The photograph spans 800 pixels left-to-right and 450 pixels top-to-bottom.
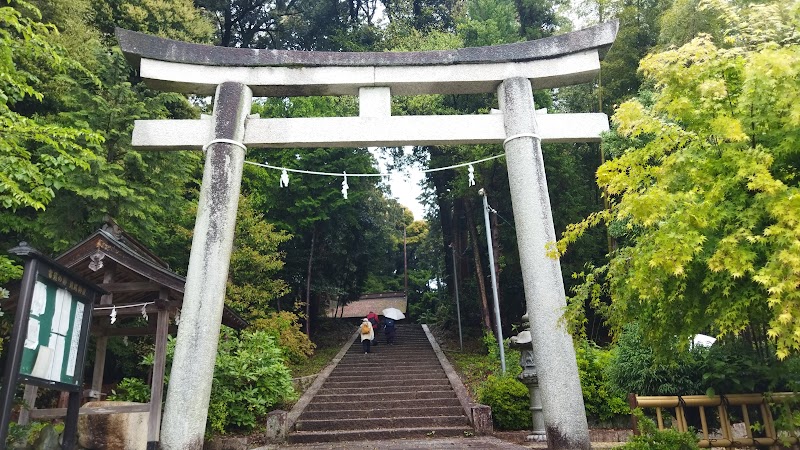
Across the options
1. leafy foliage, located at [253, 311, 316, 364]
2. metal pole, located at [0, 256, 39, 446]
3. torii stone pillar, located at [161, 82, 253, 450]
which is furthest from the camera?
leafy foliage, located at [253, 311, 316, 364]

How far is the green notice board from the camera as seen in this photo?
3.61m

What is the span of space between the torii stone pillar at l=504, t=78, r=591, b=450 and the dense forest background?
75 cm

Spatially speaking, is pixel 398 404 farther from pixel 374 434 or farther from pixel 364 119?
pixel 364 119

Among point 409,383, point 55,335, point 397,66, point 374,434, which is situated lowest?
point 374,434

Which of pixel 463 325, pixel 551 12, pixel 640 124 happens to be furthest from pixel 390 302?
pixel 640 124

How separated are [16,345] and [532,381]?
678 centimetres

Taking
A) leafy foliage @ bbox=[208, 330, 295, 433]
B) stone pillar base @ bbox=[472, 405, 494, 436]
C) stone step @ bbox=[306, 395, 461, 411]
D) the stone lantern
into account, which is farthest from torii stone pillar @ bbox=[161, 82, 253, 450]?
the stone lantern

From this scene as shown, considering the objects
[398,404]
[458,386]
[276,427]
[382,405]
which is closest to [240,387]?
[276,427]

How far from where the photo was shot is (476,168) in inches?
593

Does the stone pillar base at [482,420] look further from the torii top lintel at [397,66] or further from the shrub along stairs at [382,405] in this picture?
the torii top lintel at [397,66]

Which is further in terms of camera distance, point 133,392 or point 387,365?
point 387,365

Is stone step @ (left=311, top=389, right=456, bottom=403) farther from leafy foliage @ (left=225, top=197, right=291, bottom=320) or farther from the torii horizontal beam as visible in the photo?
the torii horizontal beam

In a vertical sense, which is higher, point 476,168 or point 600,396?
point 476,168

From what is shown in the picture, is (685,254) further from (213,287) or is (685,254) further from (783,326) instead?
(213,287)
